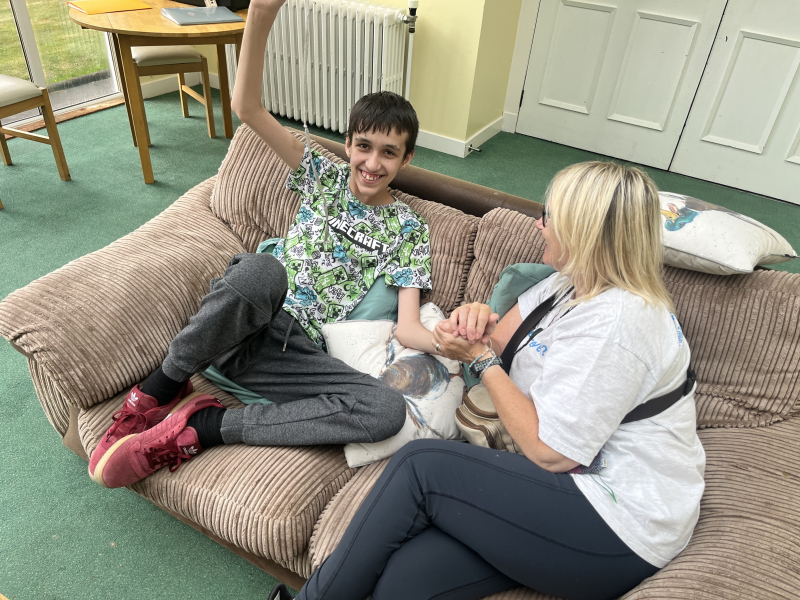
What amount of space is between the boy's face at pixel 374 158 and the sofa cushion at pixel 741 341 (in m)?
0.75

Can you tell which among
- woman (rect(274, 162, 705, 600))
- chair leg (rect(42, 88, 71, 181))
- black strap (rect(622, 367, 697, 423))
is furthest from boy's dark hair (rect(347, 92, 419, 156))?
chair leg (rect(42, 88, 71, 181))

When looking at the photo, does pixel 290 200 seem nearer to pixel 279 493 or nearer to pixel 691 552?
pixel 279 493

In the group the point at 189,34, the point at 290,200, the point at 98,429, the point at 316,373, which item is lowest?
the point at 98,429

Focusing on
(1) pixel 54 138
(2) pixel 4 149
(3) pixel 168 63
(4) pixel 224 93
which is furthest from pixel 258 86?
(2) pixel 4 149

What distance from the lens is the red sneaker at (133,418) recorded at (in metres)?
1.31

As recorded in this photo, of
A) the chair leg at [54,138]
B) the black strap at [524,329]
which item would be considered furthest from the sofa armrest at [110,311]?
the chair leg at [54,138]

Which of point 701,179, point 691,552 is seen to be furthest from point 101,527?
point 701,179

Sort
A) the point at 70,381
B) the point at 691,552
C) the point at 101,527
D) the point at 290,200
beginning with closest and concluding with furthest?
the point at 691,552
the point at 70,381
the point at 101,527
the point at 290,200

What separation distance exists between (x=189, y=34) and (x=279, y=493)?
2.29 metres

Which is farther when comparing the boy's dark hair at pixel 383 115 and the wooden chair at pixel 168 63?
the wooden chair at pixel 168 63

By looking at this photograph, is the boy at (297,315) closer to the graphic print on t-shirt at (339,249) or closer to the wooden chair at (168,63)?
the graphic print on t-shirt at (339,249)

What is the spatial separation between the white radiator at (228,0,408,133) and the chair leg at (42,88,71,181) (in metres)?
1.24

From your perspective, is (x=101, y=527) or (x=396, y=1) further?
(x=396, y=1)

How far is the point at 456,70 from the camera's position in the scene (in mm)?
3318
